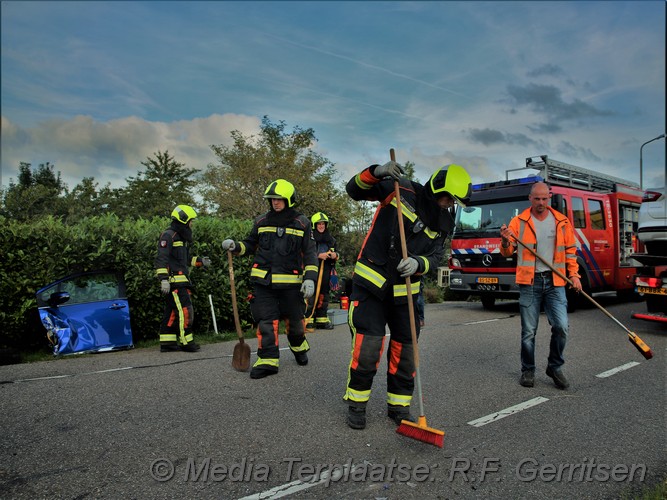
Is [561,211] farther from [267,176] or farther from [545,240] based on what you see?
[267,176]

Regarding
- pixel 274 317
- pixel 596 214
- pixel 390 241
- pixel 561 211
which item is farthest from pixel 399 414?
pixel 596 214

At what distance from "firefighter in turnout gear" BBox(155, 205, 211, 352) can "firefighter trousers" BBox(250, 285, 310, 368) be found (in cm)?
169

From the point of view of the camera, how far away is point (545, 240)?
5273 mm

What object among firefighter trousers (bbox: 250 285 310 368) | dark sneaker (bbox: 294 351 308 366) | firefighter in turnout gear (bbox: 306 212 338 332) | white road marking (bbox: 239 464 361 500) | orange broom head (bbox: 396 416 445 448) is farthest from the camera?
firefighter in turnout gear (bbox: 306 212 338 332)

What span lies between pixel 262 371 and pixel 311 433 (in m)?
1.73

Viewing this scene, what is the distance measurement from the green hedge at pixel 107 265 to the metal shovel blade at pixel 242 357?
2.59m

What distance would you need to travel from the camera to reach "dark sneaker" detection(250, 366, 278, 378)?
17.5 ft

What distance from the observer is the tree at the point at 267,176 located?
22.6 metres

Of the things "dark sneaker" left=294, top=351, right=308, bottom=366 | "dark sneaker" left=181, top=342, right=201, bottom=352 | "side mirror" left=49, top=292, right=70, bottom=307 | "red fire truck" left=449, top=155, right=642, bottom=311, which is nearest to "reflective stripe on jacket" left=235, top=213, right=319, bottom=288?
"dark sneaker" left=294, top=351, right=308, bottom=366

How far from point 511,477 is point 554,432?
99 cm

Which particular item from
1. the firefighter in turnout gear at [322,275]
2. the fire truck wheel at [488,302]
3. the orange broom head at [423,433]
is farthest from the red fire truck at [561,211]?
the orange broom head at [423,433]

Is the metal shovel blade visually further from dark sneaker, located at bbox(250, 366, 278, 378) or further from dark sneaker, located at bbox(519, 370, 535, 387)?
dark sneaker, located at bbox(519, 370, 535, 387)

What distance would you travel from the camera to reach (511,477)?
3.12 metres

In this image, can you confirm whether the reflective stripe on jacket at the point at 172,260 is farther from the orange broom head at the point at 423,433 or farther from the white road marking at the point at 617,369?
the white road marking at the point at 617,369
